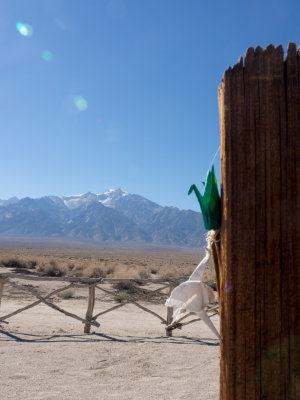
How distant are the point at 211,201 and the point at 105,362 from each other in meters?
5.26

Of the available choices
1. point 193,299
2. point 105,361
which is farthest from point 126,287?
point 193,299

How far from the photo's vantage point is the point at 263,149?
1331 mm

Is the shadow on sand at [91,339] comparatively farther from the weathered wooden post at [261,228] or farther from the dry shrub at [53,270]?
the dry shrub at [53,270]

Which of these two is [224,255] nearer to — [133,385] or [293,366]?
[293,366]

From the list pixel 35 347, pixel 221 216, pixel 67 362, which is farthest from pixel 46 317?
pixel 221 216

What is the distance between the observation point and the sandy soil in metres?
4.43

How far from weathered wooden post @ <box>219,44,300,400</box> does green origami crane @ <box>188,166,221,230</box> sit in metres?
0.08

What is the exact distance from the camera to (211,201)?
1438 mm

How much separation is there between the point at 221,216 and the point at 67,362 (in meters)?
5.37

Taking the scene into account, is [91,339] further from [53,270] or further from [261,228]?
[53,270]

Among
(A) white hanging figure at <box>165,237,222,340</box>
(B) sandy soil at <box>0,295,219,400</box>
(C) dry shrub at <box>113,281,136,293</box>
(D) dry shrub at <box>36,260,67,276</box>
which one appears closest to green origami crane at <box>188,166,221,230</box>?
(A) white hanging figure at <box>165,237,222,340</box>

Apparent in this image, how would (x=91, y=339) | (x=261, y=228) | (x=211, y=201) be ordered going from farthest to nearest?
(x=91, y=339) → (x=211, y=201) → (x=261, y=228)

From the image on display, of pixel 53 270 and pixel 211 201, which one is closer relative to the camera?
pixel 211 201

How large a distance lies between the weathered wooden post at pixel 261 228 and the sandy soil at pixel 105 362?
11.1ft
